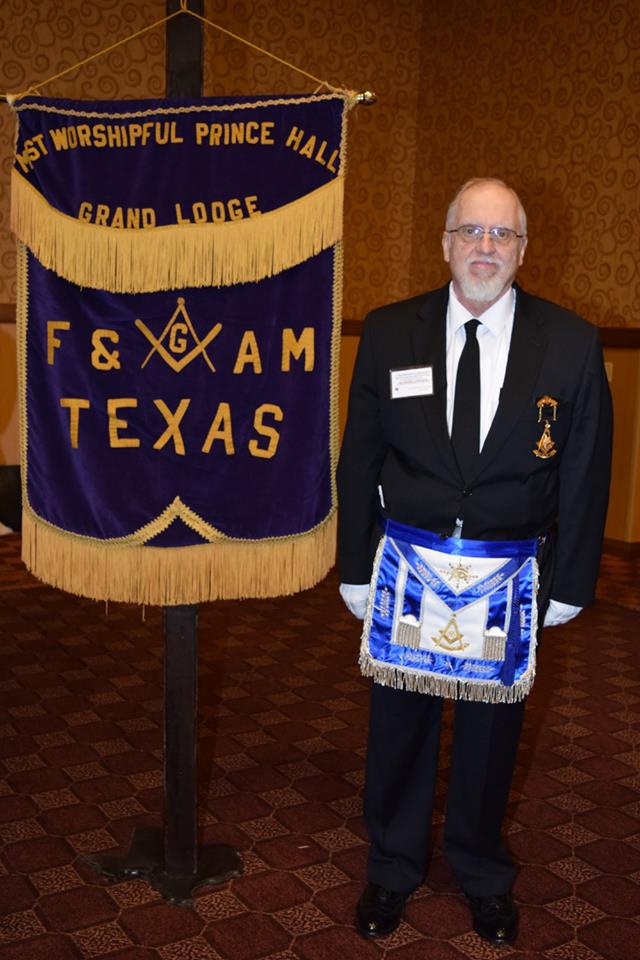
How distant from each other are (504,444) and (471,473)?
8 centimetres

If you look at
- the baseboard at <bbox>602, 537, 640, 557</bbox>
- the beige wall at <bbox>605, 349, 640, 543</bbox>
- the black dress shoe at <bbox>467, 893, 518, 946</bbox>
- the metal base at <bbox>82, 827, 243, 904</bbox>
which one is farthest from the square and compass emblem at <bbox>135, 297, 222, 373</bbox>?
the baseboard at <bbox>602, 537, 640, 557</bbox>

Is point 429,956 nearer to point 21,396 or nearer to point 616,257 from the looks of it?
point 21,396

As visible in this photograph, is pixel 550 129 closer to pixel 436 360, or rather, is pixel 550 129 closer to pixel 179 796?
pixel 436 360

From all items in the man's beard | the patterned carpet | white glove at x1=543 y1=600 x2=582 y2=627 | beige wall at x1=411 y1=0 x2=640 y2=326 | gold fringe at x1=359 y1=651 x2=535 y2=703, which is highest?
beige wall at x1=411 y1=0 x2=640 y2=326

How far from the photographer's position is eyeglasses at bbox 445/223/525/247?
1.90m

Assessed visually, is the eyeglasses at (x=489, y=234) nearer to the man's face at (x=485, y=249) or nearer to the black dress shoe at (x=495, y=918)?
the man's face at (x=485, y=249)

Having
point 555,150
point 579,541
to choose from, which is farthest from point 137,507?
point 555,150

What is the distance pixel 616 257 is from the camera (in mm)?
5559

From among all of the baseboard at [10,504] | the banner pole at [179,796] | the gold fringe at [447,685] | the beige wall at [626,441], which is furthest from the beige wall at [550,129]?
the banner pole at [179,796]

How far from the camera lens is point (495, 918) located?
2047mm

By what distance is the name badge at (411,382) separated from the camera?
1972 mm

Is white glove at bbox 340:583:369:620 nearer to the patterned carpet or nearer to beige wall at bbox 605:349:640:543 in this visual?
the patterned carpet

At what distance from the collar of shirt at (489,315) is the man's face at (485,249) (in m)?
0.03

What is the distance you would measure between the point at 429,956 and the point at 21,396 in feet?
4.38
